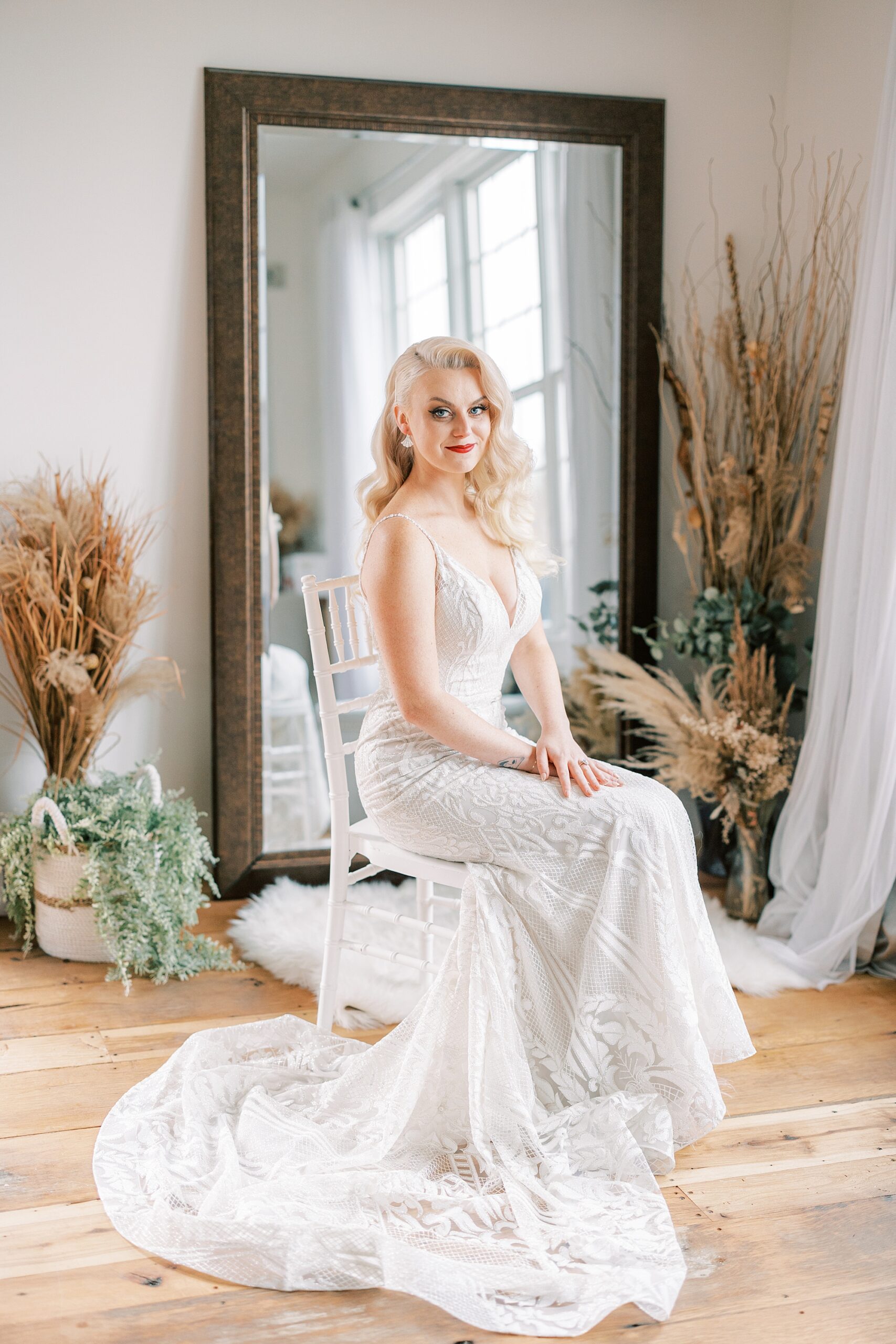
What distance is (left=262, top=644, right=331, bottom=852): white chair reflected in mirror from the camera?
123 inches

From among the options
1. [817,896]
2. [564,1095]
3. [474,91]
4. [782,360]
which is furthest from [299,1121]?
[474,91]

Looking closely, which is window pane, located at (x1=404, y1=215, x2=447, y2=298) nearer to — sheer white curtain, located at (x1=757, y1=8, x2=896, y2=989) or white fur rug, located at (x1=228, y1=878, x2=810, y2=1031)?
sheer white curtain, located at (x1=757, y1=8, x2=896, y2=989)

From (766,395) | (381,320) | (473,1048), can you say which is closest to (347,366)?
(381,320)

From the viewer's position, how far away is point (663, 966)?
6.09 feet

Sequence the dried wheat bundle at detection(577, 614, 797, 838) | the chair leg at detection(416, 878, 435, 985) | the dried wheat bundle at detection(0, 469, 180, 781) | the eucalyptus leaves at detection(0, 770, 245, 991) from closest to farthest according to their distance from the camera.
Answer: the chair leg at detection(416, 878, 435, 985) < the eucalyptus leaves at detection(0, 770, 245, 991) < the dried wheat bundle at detection(0, 469, 180, 781) < the dried wheat bundle at detection(577, 614, 797, 838)

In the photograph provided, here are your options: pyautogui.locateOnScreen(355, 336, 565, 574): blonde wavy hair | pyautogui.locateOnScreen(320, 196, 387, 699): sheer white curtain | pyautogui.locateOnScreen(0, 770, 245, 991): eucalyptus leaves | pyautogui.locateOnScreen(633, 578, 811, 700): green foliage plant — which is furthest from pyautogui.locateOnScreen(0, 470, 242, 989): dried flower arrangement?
pyautogui.locateOnScreen(633, 578, 811, 700): green foliage plant

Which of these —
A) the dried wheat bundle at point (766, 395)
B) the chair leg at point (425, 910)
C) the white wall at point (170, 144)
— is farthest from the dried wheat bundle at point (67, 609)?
the dried wheat bundle at point (766, 395)

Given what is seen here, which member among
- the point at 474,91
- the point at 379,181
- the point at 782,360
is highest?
the point at 474,91

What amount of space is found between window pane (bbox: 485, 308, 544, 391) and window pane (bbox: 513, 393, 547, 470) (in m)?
0.06

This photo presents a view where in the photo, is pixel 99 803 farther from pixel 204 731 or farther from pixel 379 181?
pixel 379 181

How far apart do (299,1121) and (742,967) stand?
1.20m

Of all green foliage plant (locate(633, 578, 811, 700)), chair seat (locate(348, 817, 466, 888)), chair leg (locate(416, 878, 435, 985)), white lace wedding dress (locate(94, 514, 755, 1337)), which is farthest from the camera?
green foliage plant (locate(633, 578, 811, 700))

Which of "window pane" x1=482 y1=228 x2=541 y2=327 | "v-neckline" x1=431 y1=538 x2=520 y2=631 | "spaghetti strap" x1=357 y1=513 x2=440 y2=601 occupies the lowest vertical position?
"v-neckline" x1=431 y1=538 x2=520 y2=631

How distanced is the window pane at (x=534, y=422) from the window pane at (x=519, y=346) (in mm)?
59
